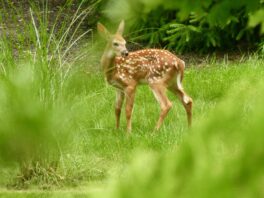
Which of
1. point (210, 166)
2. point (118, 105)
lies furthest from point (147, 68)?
point (210, 166)

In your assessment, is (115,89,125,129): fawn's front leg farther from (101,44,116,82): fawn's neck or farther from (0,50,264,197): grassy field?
(0,50,264,197): grassy field

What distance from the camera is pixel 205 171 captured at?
1.04 meters

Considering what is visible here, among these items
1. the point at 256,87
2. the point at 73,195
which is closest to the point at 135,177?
the point at 256,87

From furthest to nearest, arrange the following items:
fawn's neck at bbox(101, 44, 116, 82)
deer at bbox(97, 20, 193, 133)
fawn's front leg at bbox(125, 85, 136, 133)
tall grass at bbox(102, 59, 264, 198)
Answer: fawn's neck at bbox(101, 44, 116, 82)
deer at bbox(97, 20, 193, 133)
fawn's front leg at bbox(125, 85, 136, 133)
tall grass at bbox(102, 59, 264, 198)

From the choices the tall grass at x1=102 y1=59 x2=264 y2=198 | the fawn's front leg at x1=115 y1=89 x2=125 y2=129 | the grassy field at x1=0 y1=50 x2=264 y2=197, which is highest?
the tall grass at x1=102 y1=59 x2=264 y2=198

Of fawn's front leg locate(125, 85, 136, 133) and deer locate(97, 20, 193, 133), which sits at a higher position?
deer locate(97, 20, 193, 133)

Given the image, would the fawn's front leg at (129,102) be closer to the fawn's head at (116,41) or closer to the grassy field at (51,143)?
the fawn's head at (116,41)

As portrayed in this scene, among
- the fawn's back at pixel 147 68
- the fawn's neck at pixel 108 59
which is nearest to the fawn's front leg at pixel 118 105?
the fawn's back at pixel 147 68

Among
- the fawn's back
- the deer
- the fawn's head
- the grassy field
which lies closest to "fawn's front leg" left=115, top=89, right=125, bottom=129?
the deer

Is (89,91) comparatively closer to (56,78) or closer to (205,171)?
(56,78)

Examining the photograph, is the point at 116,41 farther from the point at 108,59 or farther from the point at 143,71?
the point at 143,71

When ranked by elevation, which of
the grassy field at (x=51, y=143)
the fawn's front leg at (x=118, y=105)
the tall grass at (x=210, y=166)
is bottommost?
the fawn's front leg at (x=118, y=105)

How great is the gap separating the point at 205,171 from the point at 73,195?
4883 mm

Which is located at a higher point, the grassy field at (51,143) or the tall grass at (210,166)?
the tall grass at (210,166)
